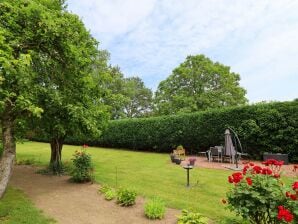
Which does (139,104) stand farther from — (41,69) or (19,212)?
(19,212)

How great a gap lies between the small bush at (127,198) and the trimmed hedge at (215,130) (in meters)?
10.8

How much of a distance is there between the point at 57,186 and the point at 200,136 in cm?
1167

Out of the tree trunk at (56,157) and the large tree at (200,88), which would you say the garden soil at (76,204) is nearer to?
Answer: the tree trunk at (56,157)

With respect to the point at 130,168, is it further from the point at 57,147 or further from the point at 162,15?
the point at 162,15

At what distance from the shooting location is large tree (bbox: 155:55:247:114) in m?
33.9

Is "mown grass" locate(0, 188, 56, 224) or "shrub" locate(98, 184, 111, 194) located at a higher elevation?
"shrub" locate(98, 184, 111, 194)

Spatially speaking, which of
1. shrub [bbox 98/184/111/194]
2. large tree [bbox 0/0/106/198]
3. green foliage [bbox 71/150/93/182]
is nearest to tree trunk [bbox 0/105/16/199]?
large tree [bbox 0/0/106/198]

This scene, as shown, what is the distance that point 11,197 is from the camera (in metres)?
9.41

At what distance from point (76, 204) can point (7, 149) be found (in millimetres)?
2565

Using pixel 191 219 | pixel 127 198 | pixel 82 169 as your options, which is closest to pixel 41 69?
pixel 82 169

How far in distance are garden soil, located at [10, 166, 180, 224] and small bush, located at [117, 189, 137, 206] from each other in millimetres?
157

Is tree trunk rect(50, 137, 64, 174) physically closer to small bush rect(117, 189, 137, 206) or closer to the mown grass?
the mown grass

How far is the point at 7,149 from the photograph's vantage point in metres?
7.89

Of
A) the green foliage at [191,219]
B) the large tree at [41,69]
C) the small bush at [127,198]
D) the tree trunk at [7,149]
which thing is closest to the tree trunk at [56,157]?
the large tree at [41,69]
